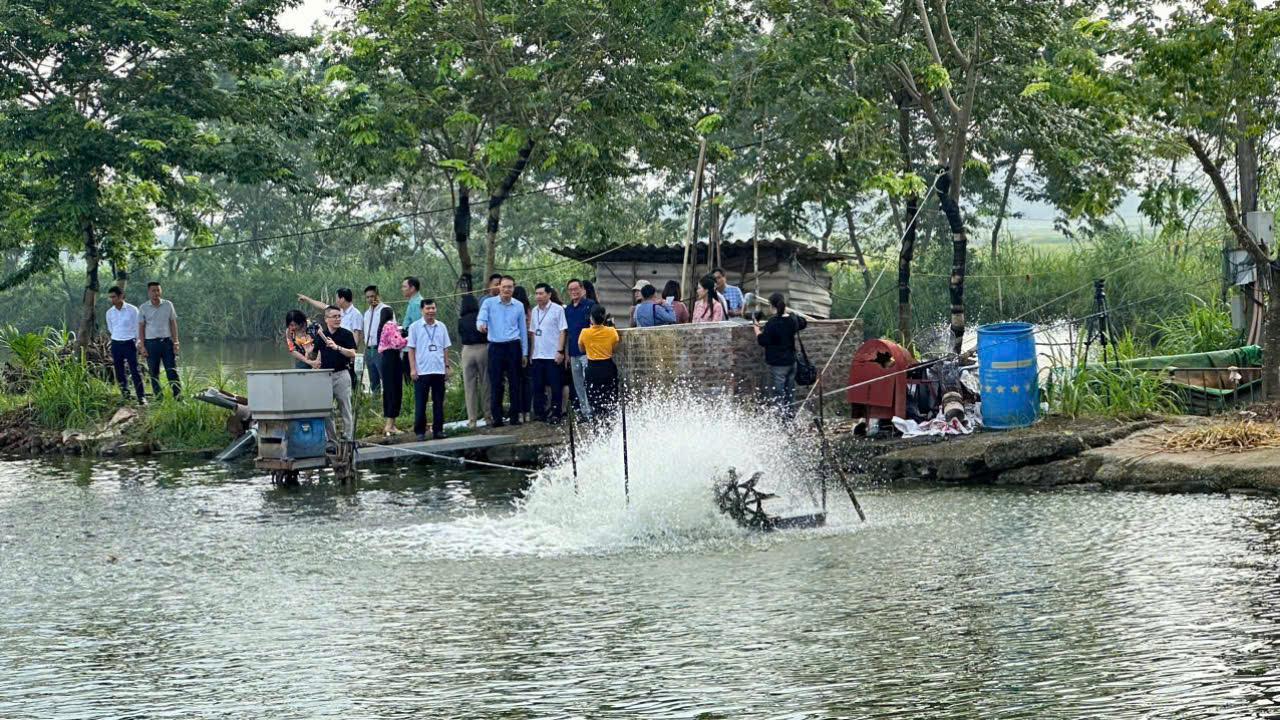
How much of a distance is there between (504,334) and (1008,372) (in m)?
5.87

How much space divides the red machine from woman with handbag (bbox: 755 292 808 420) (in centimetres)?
71

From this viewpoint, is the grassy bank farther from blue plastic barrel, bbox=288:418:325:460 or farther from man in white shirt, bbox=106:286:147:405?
blue plastic barrel, bbox=288:418:325:460

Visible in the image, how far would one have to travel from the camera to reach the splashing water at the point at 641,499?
42.7 ft

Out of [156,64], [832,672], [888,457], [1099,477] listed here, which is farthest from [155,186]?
[832,672]

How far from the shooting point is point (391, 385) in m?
20.2

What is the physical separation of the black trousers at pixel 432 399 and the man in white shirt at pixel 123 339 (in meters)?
6.16

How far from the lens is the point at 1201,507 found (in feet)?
45.1

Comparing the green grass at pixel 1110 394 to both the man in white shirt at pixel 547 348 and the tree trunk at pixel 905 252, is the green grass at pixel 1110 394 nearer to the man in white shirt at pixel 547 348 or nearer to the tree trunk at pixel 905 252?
the man in white shirt at pixel 547 348

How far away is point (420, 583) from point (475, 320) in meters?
8.77

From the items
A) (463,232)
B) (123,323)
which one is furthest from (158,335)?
(463,232)

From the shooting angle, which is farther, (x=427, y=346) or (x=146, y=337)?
(x=146, y=337)

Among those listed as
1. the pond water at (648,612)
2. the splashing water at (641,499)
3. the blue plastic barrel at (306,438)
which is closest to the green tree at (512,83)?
the blue plastic barrel at (306,438)

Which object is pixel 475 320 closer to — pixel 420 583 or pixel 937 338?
pixel 420 583

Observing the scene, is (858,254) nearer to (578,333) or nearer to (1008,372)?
(578,333)
